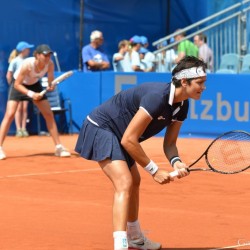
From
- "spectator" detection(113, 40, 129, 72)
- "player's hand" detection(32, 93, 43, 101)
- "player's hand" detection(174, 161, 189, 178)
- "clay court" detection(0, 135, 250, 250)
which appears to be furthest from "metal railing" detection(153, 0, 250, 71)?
"player's hand" detection(174, 161, 189, 178)

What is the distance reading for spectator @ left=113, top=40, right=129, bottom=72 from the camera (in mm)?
→ 18656

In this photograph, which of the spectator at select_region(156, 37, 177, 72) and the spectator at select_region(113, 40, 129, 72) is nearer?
the spectator at select_region(113, 40, 129, 72)

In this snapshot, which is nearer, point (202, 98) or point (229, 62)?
point (202, 98)

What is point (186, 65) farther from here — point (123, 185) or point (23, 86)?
point (23, 86)

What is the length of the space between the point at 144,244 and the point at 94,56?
11.7 m

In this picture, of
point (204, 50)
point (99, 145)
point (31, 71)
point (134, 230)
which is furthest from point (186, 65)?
point (204, 50)

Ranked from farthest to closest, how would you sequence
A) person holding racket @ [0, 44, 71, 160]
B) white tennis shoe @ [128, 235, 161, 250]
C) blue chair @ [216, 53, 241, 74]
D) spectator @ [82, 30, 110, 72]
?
spectator @ [82, 30, 110, 72]
blue chair @ [216, 53, 241, 74]
person holding racket @ [0, 44, 71, 160]
white tennis shoe @ [128, 235, 161, 250]

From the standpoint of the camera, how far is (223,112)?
16047 millimetres

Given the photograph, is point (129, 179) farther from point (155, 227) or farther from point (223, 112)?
point (223, 112)

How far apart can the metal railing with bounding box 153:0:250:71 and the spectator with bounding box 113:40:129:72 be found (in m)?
0.75

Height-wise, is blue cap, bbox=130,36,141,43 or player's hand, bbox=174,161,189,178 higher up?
blue cap, bbox=130,36,141,43

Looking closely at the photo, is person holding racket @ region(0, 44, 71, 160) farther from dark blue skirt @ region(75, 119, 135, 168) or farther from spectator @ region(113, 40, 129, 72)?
dark blue skirt @ region(75, 119, 135, 168)

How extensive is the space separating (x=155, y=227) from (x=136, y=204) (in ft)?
3.65

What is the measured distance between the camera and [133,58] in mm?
18766
